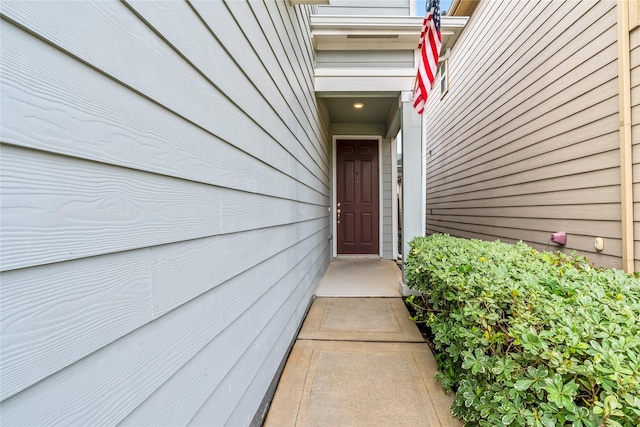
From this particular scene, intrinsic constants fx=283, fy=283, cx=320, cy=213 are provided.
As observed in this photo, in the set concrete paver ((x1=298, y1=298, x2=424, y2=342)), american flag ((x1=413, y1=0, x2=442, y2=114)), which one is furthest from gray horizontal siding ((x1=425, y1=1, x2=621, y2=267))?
concrete paver ((x1=298, y1=298, x2=424, y2=342))

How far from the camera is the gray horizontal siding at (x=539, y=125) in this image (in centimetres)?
216

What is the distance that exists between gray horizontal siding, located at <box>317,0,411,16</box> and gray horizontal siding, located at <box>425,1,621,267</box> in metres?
1.24

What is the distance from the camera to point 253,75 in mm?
1329

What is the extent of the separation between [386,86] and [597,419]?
3.23 metres

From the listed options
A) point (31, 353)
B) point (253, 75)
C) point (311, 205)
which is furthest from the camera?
point (311, 205)

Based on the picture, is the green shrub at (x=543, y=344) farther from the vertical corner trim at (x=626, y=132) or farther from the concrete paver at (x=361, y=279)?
the concrete paver at (x=361, y=279)

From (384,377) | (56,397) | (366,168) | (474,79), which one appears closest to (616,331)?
(384,377)

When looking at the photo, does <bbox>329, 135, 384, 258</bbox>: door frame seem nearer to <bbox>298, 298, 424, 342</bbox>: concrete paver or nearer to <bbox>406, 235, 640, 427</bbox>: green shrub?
<bbox>298, 298, 424, 342</bbox>: concrete paver

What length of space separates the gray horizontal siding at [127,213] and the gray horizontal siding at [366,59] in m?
2.34

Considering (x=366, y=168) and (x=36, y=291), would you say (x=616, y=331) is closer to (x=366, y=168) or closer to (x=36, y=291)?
(x=36, y=291)

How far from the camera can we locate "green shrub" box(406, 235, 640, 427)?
781 millimetres

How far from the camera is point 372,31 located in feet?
9.93

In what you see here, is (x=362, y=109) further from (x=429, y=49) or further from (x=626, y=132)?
(x=626, y=132)

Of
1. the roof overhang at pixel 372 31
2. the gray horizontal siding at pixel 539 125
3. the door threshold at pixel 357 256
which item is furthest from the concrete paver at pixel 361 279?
the roof overhang at pixel 372 31
